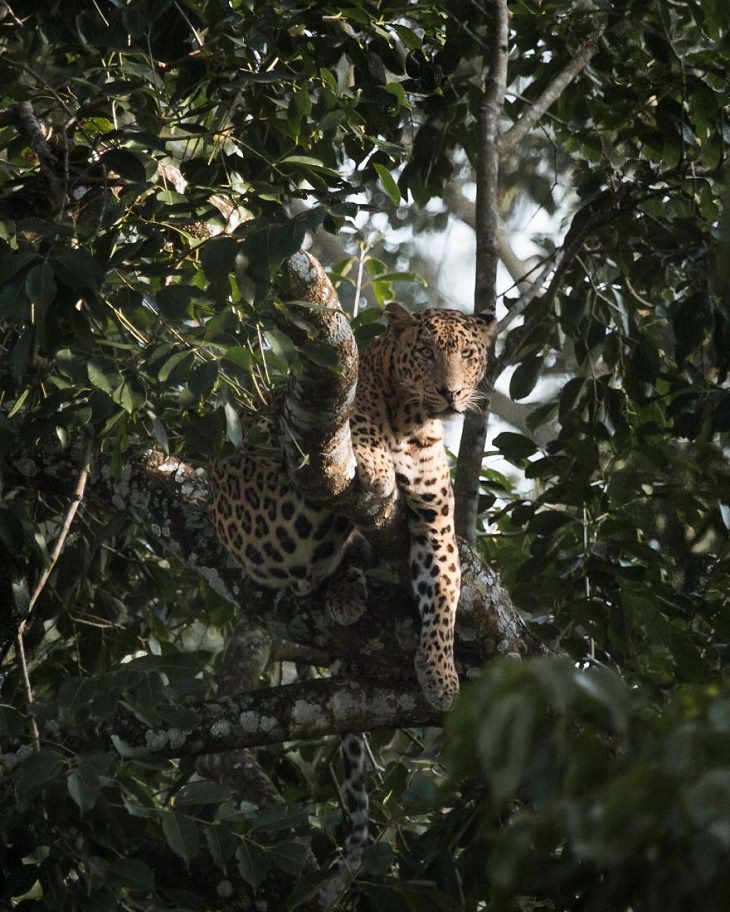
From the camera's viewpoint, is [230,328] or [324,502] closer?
[230,328]

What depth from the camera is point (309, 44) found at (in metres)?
4.62

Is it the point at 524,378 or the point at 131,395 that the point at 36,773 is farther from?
the point at 524,378

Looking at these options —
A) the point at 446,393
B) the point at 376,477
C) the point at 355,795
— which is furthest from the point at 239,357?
the point at 355,795

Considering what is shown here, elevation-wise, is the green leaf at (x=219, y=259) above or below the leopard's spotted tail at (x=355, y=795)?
above

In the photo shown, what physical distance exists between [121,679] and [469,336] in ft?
8.09

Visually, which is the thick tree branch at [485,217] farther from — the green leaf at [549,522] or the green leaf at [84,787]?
the green leaf at [84,787]

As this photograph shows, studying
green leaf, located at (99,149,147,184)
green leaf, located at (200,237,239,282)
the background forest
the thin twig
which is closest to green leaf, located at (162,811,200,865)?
the background forest

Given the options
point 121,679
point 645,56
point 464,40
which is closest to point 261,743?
point 121,679

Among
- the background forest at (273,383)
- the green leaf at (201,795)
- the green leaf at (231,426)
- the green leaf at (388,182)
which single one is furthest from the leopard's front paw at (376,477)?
the green leaf at (201,795)

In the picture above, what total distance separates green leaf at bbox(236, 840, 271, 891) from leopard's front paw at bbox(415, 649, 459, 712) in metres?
0.93

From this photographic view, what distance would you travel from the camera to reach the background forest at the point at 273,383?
11.8 ft

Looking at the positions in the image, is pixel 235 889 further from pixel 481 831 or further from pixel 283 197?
pixel 283 197

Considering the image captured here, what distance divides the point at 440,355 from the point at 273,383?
0.68 m

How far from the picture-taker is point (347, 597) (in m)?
4.70
